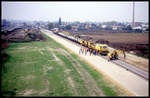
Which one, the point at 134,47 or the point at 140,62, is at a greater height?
the point at 134,47

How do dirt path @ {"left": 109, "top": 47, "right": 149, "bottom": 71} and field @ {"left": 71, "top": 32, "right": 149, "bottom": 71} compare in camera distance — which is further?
field @ {"left": 71, "top": 32, "right": 149, "bottom": 71}

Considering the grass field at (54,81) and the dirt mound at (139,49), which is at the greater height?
the dirt mound at (139,49)

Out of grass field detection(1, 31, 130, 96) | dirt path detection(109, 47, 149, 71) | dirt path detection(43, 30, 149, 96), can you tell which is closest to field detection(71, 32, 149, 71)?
dirt path detection(109, 47, 149, 71)

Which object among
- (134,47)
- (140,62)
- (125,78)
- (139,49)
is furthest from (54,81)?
(134,47)

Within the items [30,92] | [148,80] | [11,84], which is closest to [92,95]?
[30,92]

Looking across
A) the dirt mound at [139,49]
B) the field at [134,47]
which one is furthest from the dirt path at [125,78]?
the dirt mound at [139,49]

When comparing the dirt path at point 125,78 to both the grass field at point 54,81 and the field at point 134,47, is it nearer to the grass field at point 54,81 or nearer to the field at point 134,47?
the grass field at point 54,81

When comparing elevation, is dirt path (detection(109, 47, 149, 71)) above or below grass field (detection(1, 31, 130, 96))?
above

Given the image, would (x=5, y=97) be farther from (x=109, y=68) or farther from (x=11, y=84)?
(x=109, y=68)

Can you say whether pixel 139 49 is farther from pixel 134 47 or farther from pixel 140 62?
pixel 140 62

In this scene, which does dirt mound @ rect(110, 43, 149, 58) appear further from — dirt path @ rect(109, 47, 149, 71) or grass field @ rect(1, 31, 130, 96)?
grass field @ rect(1, 31, 130, 96)

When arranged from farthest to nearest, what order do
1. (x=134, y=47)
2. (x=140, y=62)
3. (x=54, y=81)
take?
(x=134, y=47), (x=140, y=62), (x=54, y=81)
